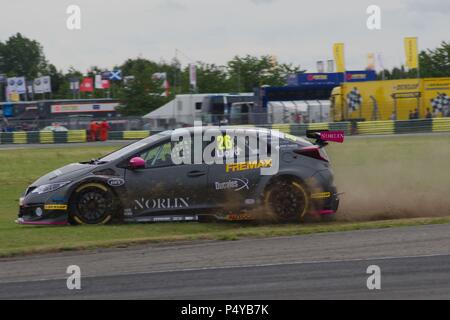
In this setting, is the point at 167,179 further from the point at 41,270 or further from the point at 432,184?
the point at 432,184

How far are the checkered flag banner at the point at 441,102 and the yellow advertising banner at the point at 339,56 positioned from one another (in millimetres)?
11899

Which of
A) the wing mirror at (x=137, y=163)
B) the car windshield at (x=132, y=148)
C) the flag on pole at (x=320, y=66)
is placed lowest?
the wing mirror at (x=137, y=163)

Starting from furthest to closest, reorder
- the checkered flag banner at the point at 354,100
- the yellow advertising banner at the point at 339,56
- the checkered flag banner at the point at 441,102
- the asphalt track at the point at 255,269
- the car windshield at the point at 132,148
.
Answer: the yellow advertising banner at the point at 339,56
the checkered flag banner at the point at 354,100
the checkered flag banner at the point at 441,102
the car windshield at the point at 132,148
the asphalt track at the point at 255,269

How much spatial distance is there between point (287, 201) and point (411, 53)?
3986cm

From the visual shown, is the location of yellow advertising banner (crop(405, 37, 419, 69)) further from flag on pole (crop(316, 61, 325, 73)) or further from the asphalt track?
the asphalt track

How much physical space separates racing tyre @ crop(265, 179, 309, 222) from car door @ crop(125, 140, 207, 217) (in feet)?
3.22

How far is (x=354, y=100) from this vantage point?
4084 cm

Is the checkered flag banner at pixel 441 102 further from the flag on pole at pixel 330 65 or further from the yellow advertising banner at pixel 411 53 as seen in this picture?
the flag on pole at pixel 330 65

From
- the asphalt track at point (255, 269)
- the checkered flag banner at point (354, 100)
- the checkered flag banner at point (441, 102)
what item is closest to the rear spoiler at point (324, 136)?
the asphalt track at point (255, 269)

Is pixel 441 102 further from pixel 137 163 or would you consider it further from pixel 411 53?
pixel 137 163

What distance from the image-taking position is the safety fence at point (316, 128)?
37.2 m

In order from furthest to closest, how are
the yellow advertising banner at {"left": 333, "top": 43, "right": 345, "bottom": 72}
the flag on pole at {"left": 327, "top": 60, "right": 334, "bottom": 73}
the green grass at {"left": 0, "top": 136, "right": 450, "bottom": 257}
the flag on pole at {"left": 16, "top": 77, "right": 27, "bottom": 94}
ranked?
1. the flag on pole at {"left": 16, "top": 77, "right": 27, "bottom": 94}
2. the flag on pole at {"left": 327, "top": 60, "right": 334, "bottom": 73}
3. the yellow advertising banner at {"left": 333, "top": 43, "right": 345, "bottom": 72}
4. the green grass at {"left": 0, "top": 136, "right": 450, "bottom": 257}

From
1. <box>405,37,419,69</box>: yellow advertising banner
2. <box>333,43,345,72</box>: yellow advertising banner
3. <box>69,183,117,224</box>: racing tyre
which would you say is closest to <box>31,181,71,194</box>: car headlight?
<box>69,183,117,224</box>: racing tyre

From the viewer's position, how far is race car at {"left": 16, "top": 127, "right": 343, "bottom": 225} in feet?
36.9
